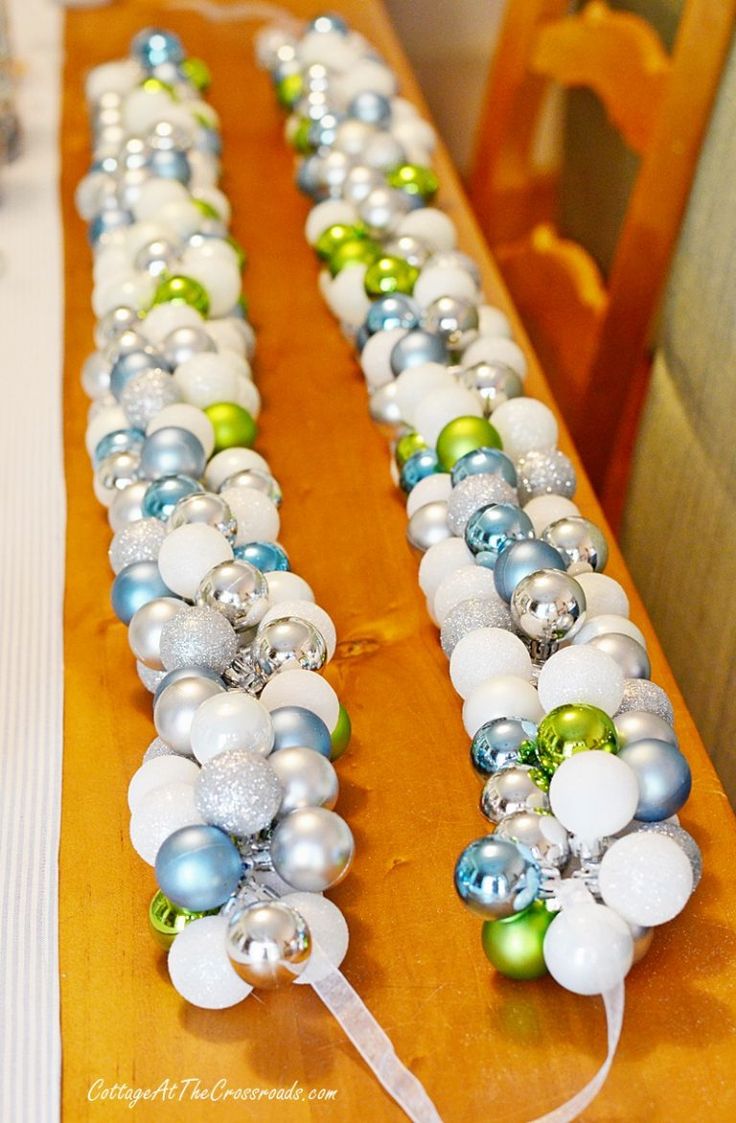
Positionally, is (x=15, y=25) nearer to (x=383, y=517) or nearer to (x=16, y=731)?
(x=383, y=517)

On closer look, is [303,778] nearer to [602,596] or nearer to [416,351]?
[602,596]

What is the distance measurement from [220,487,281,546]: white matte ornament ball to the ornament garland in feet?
0.25

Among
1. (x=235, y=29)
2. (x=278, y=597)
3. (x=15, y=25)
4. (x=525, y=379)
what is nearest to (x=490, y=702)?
(x=278, y=597)

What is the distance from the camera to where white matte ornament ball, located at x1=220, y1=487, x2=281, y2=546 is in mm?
714

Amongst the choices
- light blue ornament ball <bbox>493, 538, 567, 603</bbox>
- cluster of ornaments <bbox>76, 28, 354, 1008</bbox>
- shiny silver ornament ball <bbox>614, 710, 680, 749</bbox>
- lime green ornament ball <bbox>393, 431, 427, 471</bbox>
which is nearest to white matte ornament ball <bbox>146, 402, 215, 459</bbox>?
cluster of ornaments <bbox>76, 28, 354, 1008</bbox>

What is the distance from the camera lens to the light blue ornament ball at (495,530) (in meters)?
0.66

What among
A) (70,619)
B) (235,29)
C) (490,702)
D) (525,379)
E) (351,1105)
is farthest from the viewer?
(235,29)

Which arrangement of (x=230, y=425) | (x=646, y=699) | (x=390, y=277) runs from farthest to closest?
(x=390, y=277)
(x=230, y=425)
(x=646, y=699)

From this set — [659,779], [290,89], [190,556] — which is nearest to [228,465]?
[190,556]

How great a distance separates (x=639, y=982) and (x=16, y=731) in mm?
311

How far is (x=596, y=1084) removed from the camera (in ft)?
1.52

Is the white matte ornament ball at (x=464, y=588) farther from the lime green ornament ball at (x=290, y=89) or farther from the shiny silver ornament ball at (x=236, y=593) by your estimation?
the lime green ornament ball at (x=290, y=89)

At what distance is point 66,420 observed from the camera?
88 cm

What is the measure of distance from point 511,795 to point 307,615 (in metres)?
0.14
